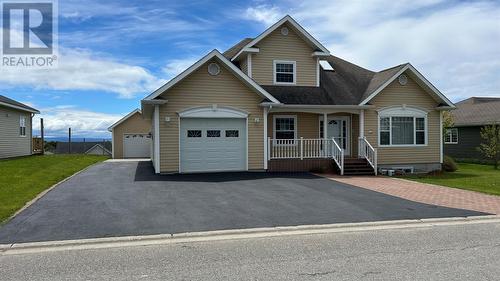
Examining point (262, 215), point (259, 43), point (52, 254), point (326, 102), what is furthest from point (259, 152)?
point (52, 254)

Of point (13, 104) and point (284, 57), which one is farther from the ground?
point (284, 57)

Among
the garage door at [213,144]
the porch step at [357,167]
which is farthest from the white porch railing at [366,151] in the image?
the garage door at [213,144]

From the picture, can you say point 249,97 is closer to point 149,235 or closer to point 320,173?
point 320,173

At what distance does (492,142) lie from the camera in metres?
26.2

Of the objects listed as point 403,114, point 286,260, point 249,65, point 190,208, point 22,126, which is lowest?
point 286,260

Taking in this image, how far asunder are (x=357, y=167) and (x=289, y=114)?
4318 mm

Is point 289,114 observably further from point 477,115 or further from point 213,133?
point 477,115

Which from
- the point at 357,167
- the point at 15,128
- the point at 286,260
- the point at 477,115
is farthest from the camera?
the point at 477,115

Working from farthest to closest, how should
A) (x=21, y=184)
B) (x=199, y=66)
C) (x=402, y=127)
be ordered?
(x=402, y=127) < (x=199, y=66) < (x=21, y=184)

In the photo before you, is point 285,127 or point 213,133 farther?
point 285,127

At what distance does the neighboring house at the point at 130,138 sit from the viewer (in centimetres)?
3725

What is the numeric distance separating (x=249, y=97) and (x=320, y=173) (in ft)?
15.6

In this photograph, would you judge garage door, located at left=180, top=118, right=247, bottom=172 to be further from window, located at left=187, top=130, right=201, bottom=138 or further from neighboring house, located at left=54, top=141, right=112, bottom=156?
neighboring house, located at left=54, top=141, right=112, bottom=156

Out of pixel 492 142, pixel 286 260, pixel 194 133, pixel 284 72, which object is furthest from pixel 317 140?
pixel 286 260
